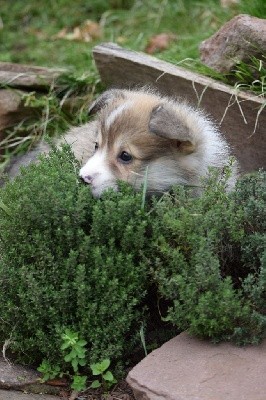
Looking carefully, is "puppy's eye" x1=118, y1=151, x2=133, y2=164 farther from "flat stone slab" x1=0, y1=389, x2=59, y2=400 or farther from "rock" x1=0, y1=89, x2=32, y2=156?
"rock" x1=0, y1=89, x2=32, y2=156

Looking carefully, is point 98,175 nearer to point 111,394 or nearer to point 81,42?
point 111,394

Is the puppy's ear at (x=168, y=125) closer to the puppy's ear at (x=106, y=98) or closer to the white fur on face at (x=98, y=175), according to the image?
the white fur on face at (x=98, y=175)

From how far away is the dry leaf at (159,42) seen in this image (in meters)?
7.83

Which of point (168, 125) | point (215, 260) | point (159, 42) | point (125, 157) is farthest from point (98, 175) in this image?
point (159, 42)

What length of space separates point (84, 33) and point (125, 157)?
4.51 meters

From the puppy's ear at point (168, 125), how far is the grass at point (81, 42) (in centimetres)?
112

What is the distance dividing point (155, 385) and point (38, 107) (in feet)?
11.7

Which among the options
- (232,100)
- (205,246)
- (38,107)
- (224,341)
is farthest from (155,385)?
(38,107)

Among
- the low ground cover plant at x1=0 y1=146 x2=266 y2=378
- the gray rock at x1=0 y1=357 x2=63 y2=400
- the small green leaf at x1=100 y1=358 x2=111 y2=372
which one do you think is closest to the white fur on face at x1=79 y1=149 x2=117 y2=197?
the low ground cover plant at x1=0 y1=146 x2=266 y2=378

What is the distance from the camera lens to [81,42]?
28.6 ft

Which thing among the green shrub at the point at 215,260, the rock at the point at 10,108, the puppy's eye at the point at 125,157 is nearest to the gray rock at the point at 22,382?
the green shrub at the point at 215,260

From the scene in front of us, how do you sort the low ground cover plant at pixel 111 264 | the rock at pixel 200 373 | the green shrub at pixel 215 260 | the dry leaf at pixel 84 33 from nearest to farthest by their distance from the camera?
the rock at pixel 200 373, the green shrub at pixel 215 260, the low ground cover plant at pixel 111 264, the dry leaf at pixel 84 33

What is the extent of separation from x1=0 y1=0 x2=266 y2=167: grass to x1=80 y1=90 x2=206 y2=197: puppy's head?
107 centimetres

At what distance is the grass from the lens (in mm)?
6719
